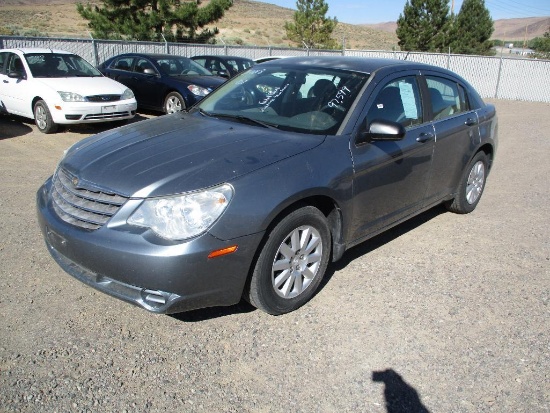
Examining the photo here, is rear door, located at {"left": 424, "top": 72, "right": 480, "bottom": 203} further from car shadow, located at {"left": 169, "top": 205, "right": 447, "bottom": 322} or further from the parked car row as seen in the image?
the parked car row

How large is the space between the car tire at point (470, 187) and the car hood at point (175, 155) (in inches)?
97.9

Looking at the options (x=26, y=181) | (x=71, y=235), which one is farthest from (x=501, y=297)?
(x=26, y=181)

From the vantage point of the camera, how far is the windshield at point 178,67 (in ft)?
39.4

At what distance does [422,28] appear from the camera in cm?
3219

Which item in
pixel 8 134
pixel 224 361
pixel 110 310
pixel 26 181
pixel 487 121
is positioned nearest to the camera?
pixel 224 361

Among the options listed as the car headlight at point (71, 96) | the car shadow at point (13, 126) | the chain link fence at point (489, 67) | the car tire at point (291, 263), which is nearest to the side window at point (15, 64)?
the car shadow at point (13, 126)

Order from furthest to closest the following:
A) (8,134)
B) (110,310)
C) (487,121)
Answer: (8,134) < (487,121) < (110,310)

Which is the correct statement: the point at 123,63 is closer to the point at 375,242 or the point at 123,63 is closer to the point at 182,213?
the point at 375,242

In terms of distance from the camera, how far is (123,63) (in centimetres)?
1277

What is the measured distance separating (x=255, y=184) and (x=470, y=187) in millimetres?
3448

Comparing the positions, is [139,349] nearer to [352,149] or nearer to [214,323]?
[214,323]

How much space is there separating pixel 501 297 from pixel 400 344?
115cm

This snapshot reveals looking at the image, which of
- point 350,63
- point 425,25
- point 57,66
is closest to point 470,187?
point 350,63

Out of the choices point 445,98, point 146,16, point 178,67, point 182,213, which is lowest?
point 182,213
